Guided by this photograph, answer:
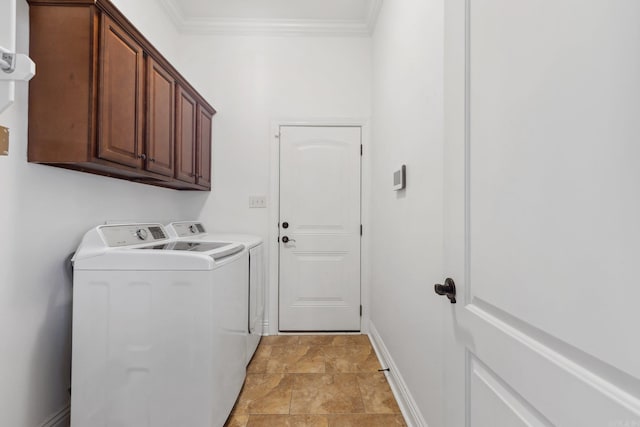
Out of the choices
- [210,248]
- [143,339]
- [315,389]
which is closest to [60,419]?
[143,339]

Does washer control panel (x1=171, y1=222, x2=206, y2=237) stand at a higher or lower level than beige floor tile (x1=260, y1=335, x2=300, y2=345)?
higher

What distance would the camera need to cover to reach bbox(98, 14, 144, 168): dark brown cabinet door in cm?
139

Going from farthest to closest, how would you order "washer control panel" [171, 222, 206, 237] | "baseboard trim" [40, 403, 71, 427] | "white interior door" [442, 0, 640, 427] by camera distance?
"washer control panel" [171, 222, 206, 237], "baseboard trim" [40, 403, 71, 427], "white interior door" [442, 0, 640, 427]

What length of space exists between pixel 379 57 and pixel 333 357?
257 cm

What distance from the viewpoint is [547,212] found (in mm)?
523

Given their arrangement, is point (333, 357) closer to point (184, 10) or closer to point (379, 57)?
point (379, 57)

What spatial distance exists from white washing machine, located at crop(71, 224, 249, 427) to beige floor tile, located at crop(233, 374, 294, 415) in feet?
1.27

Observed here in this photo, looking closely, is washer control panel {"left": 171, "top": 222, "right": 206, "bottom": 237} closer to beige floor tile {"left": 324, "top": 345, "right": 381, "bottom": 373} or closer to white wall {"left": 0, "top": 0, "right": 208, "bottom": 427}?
white wall {"left": 0, "top": 0, "right": 208, "bottom": 427}

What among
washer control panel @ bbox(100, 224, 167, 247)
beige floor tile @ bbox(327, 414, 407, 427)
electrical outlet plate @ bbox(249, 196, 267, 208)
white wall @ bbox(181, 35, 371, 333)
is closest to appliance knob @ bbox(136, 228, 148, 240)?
washer control panel @ bbox(100, 224, 167, 247)

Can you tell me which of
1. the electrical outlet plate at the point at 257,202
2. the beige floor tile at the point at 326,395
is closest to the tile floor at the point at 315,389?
the beige floor tile at the point at 326,395

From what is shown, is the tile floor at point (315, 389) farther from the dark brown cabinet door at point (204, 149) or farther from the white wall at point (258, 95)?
the dark brown cabinet door at point (204, 149)

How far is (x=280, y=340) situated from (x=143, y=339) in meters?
1.49

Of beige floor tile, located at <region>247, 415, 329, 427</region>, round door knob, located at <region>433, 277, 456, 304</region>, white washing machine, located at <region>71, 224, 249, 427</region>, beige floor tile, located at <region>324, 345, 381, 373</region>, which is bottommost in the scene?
beige floor tile, located at <region>247, 415, 329, 427</region>

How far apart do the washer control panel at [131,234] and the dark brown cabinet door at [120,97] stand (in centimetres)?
38
